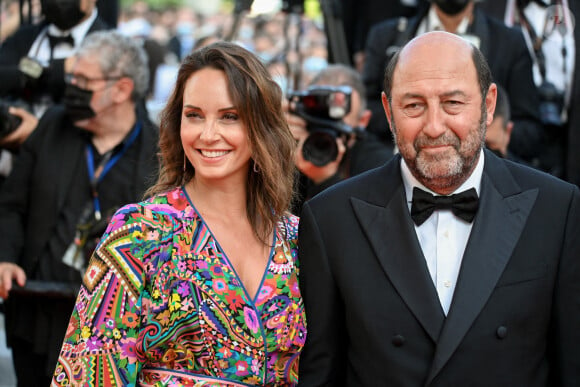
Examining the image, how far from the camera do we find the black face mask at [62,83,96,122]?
14.3ft

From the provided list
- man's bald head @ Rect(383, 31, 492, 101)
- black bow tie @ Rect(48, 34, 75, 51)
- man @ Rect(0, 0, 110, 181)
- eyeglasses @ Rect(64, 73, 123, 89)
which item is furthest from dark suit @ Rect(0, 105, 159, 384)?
man's bald head @ Rect(383, 31, 492, 101)

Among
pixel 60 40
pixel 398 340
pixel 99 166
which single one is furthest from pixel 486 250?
pixel 60 40

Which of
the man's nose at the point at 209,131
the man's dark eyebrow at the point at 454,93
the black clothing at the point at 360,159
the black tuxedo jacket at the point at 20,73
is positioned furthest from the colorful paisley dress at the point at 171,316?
the black tuxedo jacket at the point at 20,73

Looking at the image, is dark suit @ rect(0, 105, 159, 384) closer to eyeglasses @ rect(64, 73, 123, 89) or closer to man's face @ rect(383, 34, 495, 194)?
eyeglasses @ rect(64, 73, 123, 89)

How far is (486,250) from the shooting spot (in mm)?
2525

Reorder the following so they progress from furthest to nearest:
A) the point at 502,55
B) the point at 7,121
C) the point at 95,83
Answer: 1. the point at 502,55
2. the point at 7,121
3. the point at 95,83

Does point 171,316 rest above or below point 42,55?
below

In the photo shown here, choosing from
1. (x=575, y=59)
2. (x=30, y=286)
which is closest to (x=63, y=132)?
(x=30, y=286)

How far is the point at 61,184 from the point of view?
13.9ft

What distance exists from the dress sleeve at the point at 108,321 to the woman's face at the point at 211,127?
0.37 meters

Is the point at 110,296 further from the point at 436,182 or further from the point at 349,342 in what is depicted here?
the point at 436,182

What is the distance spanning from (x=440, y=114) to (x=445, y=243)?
1.31 feet

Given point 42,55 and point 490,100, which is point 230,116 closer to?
point 490,100

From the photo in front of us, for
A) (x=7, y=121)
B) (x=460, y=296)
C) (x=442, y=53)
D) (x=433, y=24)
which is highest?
(x=433, y=24)
